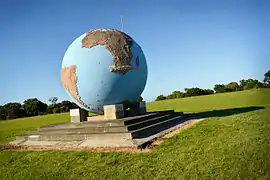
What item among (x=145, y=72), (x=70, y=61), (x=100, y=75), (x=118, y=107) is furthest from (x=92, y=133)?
(x=145, y=72)

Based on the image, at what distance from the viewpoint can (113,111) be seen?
11.2 metres

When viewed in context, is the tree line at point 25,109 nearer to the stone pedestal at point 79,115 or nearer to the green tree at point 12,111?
the green tree at point 12,111

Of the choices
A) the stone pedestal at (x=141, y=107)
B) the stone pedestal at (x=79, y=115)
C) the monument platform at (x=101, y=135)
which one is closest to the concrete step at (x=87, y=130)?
the monument platform at (x=101, y=135)

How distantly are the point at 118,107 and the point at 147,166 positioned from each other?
5498 millimetres

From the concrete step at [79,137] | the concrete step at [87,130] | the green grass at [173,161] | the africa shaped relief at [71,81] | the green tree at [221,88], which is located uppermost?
the green tree at [221,88]

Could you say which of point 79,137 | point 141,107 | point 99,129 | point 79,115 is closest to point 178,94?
point 141,107

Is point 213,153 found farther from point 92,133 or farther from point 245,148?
point 92,133

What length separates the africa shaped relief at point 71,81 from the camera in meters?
11.4

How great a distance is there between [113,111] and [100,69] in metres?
2.11

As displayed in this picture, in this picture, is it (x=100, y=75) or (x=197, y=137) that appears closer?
(x=197, y=137)

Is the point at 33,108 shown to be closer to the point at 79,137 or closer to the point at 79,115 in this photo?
the point at 79,115

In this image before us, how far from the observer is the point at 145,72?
43.2 feet

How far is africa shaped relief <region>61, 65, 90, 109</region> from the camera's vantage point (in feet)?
37.5

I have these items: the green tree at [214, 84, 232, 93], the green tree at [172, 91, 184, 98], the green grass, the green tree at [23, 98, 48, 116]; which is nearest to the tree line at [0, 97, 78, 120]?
the green tree at [23, 98, 48, 116]
